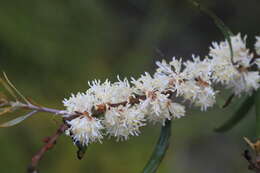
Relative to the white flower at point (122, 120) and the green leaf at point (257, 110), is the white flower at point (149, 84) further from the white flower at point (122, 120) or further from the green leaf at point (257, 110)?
the green leaf at point (257, 110)

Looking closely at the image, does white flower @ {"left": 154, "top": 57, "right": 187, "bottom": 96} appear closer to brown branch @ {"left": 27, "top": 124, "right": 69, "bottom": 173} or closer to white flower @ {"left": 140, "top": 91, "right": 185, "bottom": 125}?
white flower @ {"left": 140, "top": 91, "right": 185, "bottom": 125}

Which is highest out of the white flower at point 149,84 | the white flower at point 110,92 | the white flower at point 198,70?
the white flower at point 198,70

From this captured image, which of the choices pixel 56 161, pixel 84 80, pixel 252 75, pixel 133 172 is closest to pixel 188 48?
pixel 84 80

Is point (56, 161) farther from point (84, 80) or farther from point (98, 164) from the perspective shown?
point (84, 80)

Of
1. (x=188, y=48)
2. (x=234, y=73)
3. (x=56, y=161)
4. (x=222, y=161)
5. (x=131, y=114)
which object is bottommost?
(x=131, y=114)

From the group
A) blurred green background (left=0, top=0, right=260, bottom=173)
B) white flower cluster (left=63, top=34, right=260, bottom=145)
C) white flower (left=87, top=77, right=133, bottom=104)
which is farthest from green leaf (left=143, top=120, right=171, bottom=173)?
blurred green background (left=0, top=0, right=260, bottom=173)

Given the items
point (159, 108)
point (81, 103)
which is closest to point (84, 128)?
point (81, 103)

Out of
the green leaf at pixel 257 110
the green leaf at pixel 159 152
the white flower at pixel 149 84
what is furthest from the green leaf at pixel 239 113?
the white flower at pixel 149 84
